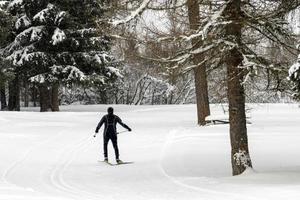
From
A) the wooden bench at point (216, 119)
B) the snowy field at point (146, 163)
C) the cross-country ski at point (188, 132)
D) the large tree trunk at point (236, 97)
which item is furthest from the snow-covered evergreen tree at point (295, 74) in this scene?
the wooden bench at point (216, 119)

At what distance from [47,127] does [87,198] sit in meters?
15.2

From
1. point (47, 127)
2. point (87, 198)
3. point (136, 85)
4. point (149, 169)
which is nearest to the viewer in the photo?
point (87, 198)

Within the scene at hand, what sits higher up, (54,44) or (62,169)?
(54,44)

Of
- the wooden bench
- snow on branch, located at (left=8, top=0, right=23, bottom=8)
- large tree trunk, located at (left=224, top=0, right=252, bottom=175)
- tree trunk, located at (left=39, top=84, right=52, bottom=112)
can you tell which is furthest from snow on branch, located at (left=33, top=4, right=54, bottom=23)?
large tree trunk, located at (left=224, top=0, right=252, bottom=175)

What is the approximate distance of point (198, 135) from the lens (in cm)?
2192

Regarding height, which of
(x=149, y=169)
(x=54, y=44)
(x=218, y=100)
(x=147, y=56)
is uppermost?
(x=54, y=44)

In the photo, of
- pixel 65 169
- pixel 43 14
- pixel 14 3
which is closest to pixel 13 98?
pixel 14 3

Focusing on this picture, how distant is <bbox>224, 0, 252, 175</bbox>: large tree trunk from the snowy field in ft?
1.32

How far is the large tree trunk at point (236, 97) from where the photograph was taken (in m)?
12.2

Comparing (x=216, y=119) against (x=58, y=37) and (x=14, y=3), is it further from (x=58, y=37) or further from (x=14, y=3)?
(x=14, y=3)

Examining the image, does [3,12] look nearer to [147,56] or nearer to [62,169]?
[62,169]

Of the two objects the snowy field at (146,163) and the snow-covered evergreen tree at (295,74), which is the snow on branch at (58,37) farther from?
the snow-covered evergreen tree at (295,74)

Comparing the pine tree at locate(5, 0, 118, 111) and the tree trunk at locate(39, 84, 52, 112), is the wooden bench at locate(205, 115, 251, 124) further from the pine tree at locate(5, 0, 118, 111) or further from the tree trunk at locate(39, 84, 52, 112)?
the tree trunk at locate(39, 84, 52, 112)

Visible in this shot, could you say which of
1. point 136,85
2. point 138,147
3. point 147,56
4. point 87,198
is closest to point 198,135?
point 138,147
